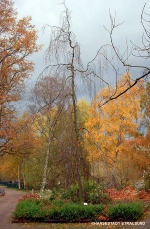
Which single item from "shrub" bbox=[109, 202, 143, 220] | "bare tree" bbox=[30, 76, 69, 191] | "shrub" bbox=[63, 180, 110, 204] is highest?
"bare tree" bbox=[30, 76, 69, 191]

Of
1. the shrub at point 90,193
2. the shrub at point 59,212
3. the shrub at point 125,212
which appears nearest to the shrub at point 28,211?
the shrub at point 59,212

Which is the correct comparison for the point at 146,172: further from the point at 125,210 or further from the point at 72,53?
the point at 72,53

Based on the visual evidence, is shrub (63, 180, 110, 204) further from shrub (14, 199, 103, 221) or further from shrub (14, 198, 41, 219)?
shrub (14, 198, 41, 219)

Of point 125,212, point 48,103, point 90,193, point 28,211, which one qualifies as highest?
point 48,103

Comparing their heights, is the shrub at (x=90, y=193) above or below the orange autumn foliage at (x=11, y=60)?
below

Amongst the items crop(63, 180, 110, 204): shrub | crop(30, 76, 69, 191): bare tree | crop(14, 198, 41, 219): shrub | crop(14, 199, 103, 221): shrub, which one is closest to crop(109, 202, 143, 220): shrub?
crop(14, 199, 103, 221): shrub

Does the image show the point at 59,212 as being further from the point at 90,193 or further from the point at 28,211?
the point at 90,193

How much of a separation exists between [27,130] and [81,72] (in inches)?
385

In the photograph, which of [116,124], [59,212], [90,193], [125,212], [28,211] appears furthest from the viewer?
[116,124]

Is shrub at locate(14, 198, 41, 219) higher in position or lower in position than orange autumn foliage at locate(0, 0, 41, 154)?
lower

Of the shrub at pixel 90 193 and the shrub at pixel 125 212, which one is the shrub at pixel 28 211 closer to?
the shrub at pixel 90 193

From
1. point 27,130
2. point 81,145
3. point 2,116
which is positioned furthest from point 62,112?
point 27,130

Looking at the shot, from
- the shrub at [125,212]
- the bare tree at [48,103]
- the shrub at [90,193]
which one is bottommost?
the shrub at [125,212]

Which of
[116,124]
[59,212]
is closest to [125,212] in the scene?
[59,212]
